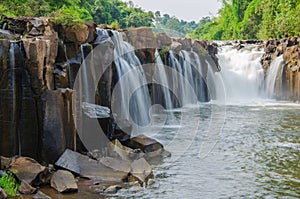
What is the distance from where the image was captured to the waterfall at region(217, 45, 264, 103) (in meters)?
31.7

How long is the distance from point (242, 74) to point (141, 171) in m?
23.9

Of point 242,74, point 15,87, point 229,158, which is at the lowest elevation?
point 229,158

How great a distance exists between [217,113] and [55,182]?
1457cm

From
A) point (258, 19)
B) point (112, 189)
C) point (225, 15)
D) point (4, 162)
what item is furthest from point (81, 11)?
point (225, 15)

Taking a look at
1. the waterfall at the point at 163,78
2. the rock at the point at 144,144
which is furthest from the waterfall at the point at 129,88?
the waterfall at the point at 163,78

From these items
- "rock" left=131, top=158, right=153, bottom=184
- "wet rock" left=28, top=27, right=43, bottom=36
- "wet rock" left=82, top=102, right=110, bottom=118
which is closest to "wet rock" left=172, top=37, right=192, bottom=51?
"wet rock" left=82, top=102, right=110, bottom=118

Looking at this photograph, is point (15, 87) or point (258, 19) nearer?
point (15, 87)

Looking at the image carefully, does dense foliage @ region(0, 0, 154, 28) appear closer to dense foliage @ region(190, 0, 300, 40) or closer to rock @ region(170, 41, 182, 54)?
rock @ region(170, 41, 182, 54)

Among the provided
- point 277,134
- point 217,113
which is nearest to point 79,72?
point 277,134

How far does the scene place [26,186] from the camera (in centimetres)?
857

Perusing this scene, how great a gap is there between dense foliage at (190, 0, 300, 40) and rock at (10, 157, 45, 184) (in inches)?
1170

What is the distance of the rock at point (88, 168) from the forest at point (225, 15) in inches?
192

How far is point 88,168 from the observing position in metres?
10.1

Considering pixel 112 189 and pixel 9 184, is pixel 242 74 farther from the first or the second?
pixel 9 184
